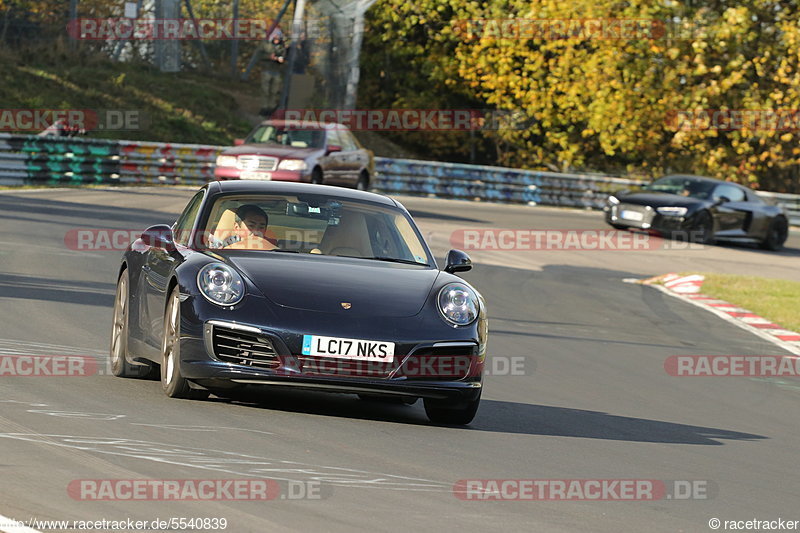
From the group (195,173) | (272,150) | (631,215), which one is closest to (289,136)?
(272,150)

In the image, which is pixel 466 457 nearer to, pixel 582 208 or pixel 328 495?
pixel 328 495

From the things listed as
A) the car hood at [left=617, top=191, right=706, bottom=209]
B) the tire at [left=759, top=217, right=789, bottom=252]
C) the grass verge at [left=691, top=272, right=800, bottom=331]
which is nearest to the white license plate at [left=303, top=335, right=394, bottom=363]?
the grass verge at [left=691, top=272, right=800, bottom=331]

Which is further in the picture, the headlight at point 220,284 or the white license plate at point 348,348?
the headlight at point 220,284

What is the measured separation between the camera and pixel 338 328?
7680 millimetres

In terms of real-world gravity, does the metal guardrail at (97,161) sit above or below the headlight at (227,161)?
below

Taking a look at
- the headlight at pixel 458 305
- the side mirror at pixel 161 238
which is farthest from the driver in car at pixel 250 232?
the headlight at pixel 458 305

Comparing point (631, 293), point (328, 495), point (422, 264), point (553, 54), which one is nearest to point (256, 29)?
point (553, 54)

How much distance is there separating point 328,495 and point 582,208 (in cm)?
3203

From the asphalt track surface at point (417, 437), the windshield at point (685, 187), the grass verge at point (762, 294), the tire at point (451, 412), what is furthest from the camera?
the windshield at point (685, 187)

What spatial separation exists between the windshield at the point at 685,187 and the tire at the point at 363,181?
5.59m

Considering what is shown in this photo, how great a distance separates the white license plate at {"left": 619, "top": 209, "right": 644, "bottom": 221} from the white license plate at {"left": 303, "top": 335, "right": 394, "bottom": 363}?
805 inches

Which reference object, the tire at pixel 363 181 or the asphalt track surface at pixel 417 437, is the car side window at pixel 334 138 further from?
the asphalt track surface at pixel 417 437

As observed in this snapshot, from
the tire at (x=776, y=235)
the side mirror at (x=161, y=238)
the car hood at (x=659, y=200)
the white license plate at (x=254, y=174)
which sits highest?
the side mirror at (x=161, y=238)

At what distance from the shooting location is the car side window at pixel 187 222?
893 cm
